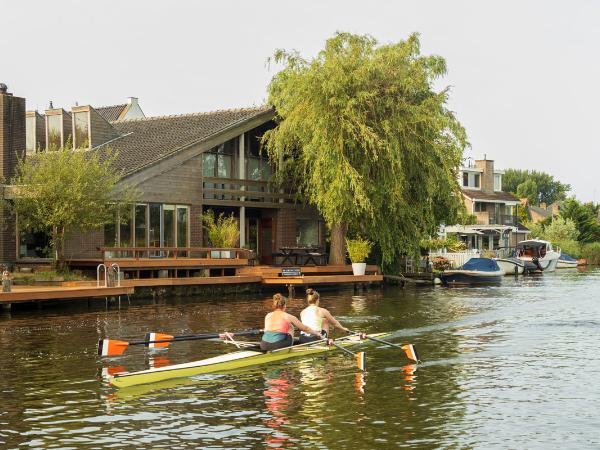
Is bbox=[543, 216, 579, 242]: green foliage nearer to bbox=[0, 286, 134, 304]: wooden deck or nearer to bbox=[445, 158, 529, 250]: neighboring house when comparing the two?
bbox=[445, 158, 529, 250]: neighboring house

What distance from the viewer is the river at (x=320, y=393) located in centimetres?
1334

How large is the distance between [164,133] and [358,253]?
11884 mm

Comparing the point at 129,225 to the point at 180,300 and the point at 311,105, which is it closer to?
the point at 180,300

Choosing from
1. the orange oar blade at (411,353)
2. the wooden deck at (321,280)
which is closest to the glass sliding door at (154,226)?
the wooden deck at (321,280)

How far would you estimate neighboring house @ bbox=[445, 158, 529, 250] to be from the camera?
9056 centimetres

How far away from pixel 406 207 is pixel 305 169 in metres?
5.51

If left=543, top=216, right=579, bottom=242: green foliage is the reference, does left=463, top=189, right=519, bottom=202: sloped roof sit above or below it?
above

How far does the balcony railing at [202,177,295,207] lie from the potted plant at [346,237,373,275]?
4.74m

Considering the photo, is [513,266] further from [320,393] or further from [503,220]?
[320,393]

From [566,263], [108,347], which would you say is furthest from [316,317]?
[566,263]

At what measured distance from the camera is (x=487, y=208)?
9381 cm

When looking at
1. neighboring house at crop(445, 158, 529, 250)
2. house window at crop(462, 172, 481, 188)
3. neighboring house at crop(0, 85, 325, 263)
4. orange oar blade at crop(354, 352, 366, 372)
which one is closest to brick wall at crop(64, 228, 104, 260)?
neighboring house at crop(0, 85, 325, 263)

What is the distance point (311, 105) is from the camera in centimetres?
4347

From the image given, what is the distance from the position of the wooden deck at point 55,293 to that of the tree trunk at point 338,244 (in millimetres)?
15907
